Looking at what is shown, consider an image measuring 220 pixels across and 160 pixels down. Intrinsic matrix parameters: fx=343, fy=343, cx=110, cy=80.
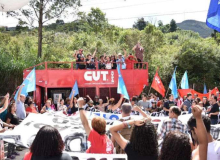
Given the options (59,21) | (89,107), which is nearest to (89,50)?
(59,21)

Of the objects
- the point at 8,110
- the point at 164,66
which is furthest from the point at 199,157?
the point at 164,66

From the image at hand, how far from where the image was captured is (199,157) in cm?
349

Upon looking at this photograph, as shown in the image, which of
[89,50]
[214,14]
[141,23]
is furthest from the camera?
[141,23]

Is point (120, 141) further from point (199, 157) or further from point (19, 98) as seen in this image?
point (19, 98)

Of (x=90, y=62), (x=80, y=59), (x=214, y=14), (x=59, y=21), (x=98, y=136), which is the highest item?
(x=59, y=21)

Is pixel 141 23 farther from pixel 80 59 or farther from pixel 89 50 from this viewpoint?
pixel 80 59

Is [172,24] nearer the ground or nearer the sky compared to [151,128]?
nearer the sky

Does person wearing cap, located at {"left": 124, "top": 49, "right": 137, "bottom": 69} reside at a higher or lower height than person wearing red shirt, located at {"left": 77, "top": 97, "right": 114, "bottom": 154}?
higher

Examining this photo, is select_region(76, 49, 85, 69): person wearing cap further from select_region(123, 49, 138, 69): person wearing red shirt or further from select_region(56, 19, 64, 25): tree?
select_region(56, 19, 64, 25): tree

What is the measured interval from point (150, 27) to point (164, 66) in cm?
830

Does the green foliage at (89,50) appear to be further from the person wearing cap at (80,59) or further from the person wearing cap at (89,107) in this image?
the person wearing cap at (89,107)

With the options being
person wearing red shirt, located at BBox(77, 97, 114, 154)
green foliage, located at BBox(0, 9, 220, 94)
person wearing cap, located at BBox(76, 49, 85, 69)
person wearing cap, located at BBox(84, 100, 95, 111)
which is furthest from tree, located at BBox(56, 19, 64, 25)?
person wearing red shirt, located at BBox(77, 97, 114, 154)

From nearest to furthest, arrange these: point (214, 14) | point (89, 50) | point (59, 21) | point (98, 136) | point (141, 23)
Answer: point (98, 136) → point (214, 14) → point (59, 21) → point (89, 50) → point (141, 23)

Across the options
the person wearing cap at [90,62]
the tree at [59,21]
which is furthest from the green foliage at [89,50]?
the person wearing cap at [90,62]
